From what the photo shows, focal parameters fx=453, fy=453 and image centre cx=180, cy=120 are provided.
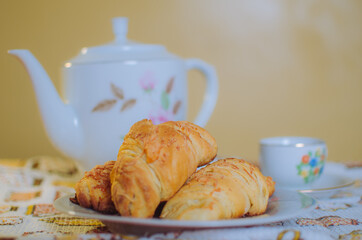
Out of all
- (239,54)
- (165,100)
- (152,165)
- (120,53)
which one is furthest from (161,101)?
(239,54)

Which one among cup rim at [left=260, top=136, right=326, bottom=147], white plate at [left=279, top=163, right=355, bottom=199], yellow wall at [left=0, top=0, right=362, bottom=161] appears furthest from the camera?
yellow wall at [left=0, top=0, right=362, bottom=161]

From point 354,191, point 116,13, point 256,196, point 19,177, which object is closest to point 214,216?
point 256,196

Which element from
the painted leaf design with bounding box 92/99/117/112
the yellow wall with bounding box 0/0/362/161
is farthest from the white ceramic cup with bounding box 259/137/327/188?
the yellow wall with bounding box 0/0/362/161

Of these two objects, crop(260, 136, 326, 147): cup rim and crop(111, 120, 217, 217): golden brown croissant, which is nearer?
crop(111, 120, 217, 217): golden brown croissant

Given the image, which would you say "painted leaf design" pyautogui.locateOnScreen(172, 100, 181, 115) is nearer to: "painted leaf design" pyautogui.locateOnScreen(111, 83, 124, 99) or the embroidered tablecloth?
"painted leaf design" pyautogui.locateOnScreen(111, 83, 124, 99)

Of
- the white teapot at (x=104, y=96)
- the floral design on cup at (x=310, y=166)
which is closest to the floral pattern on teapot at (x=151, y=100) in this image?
the white teapot at (x=104, y=96)

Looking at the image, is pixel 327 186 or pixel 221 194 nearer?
pixel 221 194

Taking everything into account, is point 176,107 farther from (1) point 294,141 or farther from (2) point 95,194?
(2) point 95,194
